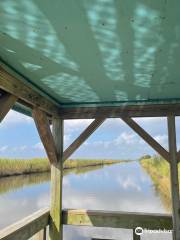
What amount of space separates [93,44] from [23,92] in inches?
43.8

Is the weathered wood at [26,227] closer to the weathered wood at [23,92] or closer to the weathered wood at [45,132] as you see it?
the weathered wood at [45,132]

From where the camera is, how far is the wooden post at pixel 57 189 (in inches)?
148

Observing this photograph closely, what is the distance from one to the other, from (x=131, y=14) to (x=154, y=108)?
2.39 m

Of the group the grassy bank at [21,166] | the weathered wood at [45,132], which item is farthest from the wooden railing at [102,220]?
the grassy bank at [21,166]

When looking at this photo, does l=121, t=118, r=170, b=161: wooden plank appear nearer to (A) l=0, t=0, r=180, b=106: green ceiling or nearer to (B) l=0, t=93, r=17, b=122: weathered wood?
(A) l=0, t=0, r=180, b=106: green ceiling

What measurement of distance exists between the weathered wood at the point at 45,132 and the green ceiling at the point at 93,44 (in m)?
0.35

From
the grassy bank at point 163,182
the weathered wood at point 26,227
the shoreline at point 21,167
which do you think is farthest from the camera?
the shoreline at point 21,167

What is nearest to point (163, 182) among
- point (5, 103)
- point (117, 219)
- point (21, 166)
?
point (117, 219)

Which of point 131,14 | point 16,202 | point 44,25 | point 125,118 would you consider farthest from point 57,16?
point 16,202

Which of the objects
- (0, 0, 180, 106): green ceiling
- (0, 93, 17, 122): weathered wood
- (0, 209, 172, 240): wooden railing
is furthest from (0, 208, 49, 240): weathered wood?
(0, 0, 180, 106): green ceiling

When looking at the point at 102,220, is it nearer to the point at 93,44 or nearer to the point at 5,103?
the point at 5,103

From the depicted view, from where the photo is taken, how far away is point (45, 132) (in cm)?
347

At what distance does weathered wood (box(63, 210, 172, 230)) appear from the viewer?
135 inches

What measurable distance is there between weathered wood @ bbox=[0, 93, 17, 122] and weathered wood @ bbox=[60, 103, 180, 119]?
1.53 m
